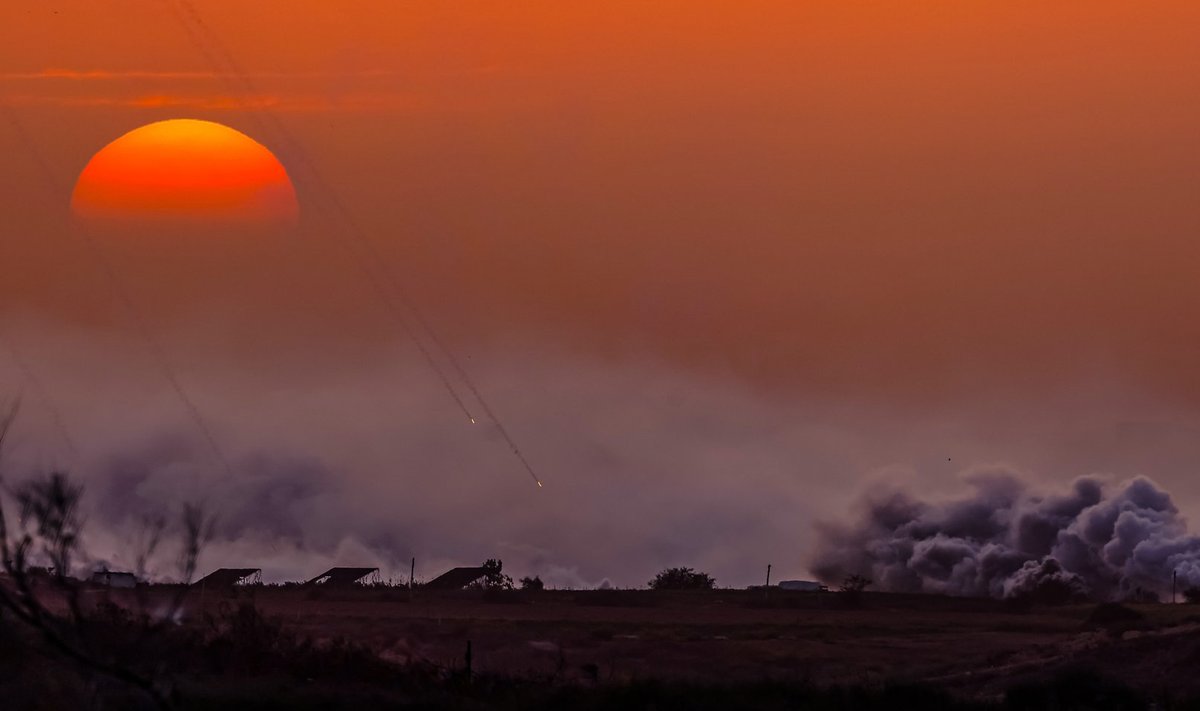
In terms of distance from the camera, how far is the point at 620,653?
79.8 metres

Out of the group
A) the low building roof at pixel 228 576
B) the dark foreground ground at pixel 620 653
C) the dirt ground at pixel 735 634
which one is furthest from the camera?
the low building roof at pixel 228 576

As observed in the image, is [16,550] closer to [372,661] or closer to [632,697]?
[632,697]

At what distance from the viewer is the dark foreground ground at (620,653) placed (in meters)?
49.6

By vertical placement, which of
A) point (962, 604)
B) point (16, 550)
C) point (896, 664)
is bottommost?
point (16, 550)

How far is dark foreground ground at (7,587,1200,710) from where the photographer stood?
4956 centimetres

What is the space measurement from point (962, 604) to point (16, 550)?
Answer: 107567 millimetres

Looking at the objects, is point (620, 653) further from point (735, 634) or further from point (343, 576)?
point (343, 576)

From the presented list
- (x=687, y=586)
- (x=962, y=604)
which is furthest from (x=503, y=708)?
(x=687, y=586)

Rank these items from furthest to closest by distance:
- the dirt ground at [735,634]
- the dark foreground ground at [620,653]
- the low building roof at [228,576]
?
1. the low building roof at [228,576]
2. the dirt ground at [735,634]
3. the dark foreground ground at [620,653]

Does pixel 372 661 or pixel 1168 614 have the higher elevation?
pixel 1168 614

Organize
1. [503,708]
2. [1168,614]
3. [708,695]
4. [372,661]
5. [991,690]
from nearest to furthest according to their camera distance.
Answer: [503,708], [708,695], [372,661], [991,690], [1168,614]

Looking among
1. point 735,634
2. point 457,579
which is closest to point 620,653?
point 735,634

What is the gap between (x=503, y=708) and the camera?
4884 cm

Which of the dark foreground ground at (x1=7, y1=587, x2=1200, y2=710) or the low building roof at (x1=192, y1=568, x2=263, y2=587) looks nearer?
the dark foreground ground at (x1=7, y1=587, x2=1200, y2=710)
